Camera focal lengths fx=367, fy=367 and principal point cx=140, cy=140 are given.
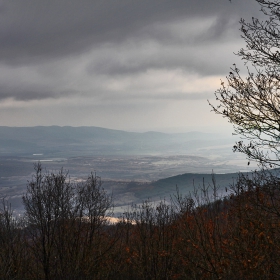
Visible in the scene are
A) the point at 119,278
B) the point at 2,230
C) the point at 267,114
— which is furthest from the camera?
the point at 119,278

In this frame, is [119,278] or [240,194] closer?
[240,194]

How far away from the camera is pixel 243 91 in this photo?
13289 millimetres

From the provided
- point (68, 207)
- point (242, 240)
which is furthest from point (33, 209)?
point (242, 240)

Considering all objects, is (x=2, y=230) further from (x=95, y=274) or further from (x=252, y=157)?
(x=252, y=157)

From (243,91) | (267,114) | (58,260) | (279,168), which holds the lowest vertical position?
(58,260)

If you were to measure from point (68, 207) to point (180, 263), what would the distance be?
7.26m

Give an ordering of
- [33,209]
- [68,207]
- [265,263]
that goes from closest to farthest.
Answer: [265,263]
[33,209]
[68,207]

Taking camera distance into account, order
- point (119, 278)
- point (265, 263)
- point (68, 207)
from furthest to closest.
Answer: point (119, 278)
point (68, 207)
point (265, 263)

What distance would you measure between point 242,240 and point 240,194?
1790 mm

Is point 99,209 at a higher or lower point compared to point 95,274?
higher

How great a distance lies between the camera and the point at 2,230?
65.4 ft

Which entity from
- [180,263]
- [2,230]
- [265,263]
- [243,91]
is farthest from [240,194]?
[2,230]

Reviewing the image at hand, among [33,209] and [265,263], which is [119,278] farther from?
[265,263]

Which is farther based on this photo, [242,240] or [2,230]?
[2,230]
